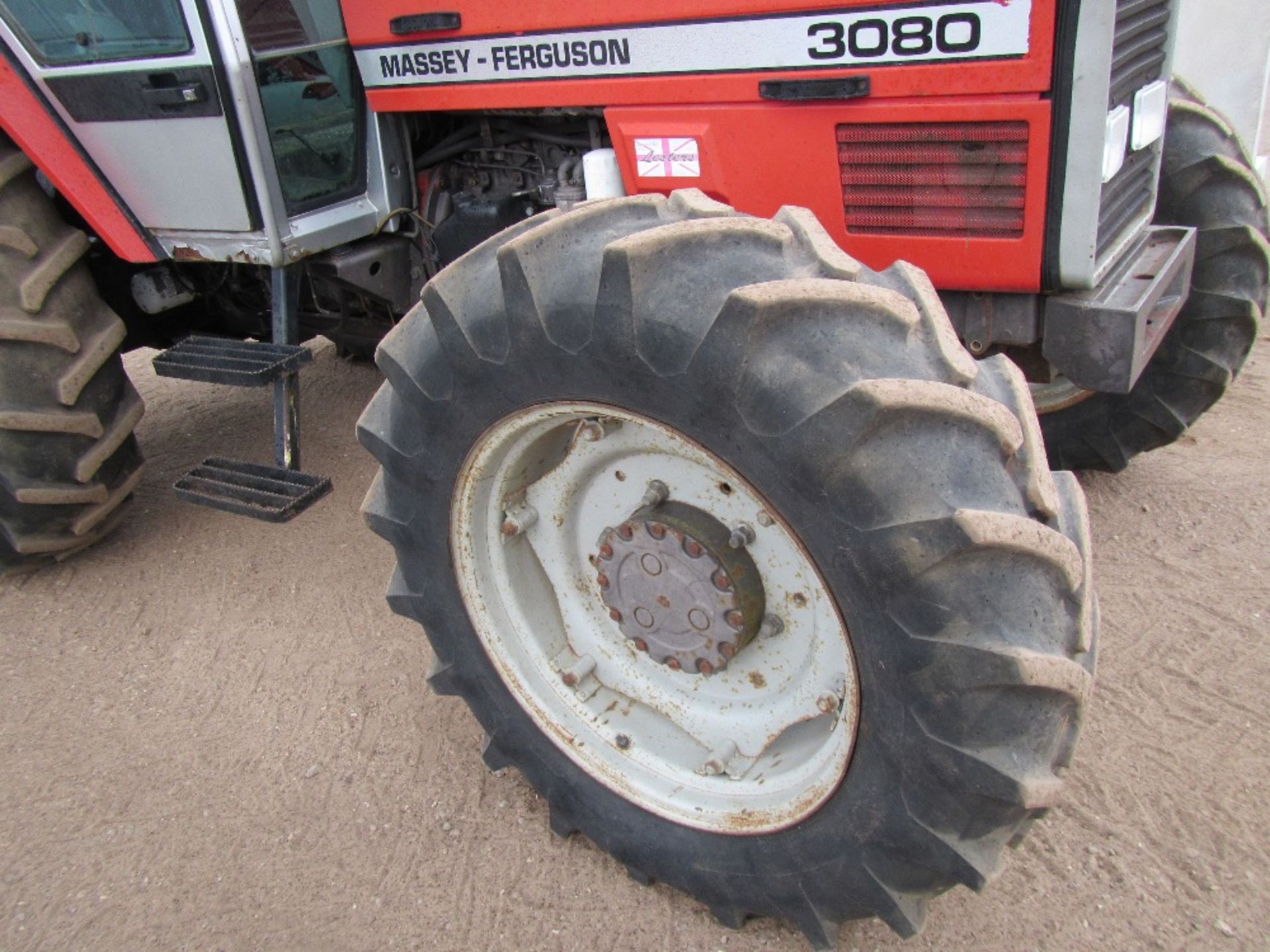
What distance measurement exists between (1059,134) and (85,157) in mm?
2702

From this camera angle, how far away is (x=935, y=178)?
6.91 ft

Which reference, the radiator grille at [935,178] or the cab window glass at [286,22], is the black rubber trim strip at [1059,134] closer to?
the radiator grille at [935,178]

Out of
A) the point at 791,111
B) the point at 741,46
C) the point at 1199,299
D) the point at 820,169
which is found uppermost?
the point at 741,46

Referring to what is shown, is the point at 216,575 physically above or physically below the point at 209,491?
below

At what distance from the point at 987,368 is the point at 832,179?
0.75 meters

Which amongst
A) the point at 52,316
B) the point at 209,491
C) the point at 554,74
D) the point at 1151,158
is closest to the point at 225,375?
the point at 209,491

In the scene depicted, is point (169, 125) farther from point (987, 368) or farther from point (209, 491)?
point (987, 368)

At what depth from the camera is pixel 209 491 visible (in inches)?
118

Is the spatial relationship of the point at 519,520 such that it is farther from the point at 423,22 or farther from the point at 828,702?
the point at 423,22

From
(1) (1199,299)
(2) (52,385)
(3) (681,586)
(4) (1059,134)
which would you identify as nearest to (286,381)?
(2) (52,385)

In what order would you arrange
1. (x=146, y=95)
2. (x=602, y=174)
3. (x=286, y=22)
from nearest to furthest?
(x=602, y=174)
(x=286, y=22)
(x=146, y=95)

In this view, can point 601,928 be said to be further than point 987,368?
Yes

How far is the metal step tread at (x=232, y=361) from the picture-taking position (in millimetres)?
2957

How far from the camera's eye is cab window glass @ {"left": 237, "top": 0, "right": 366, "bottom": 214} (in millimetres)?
2670
